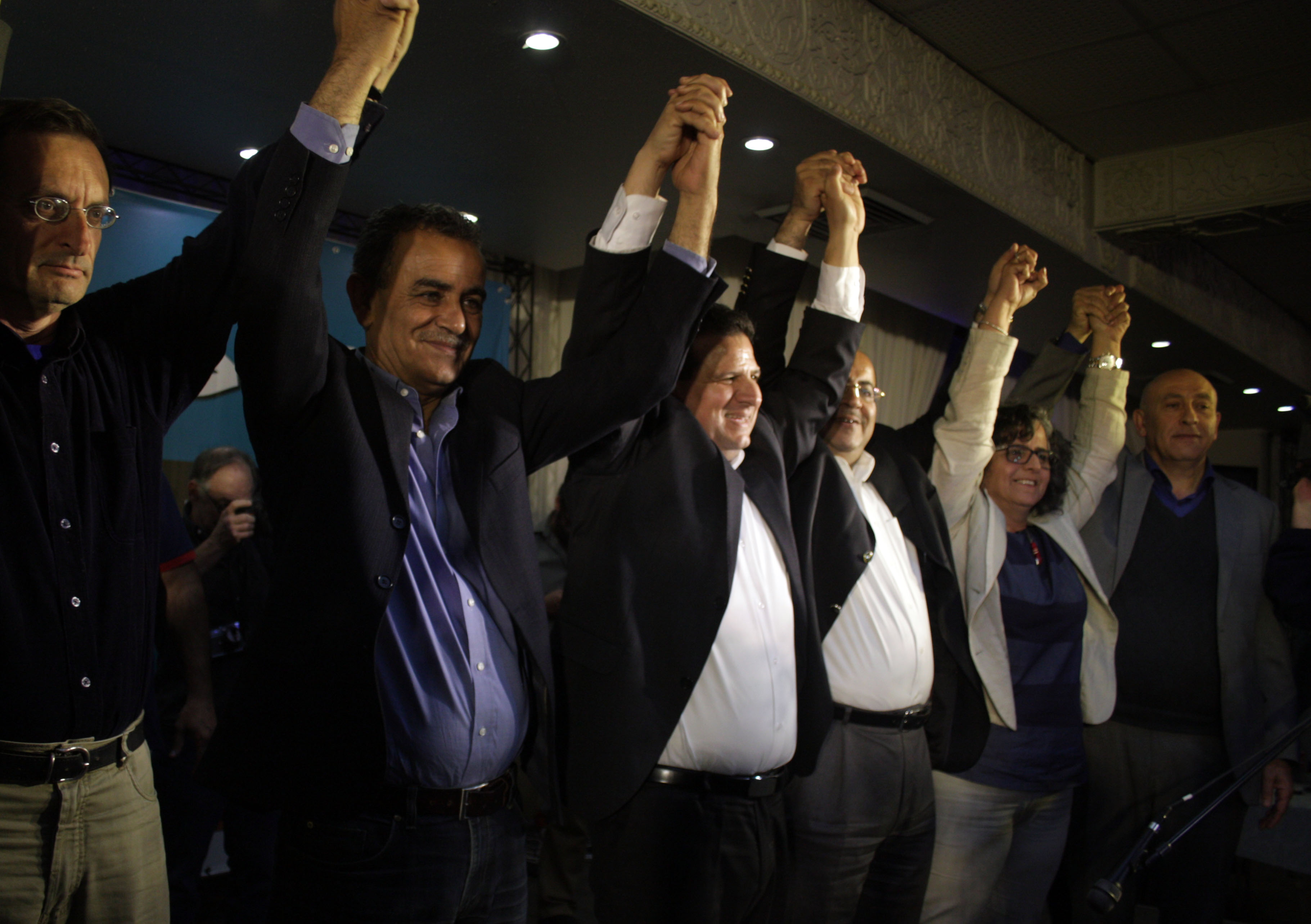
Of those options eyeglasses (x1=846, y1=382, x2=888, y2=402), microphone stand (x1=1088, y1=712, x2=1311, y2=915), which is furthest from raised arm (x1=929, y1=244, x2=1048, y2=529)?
microphone stand (x1=1088, y1=712, x2=1311, y2=915)

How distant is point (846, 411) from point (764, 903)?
Answer: 3.45ft

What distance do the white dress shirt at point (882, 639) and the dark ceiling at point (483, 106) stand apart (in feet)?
5.32

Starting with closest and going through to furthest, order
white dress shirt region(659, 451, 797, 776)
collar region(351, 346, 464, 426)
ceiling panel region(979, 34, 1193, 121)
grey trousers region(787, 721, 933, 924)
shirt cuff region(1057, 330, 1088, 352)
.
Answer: collar region(351, 346, 464, 426)
white dress shirt region(659, 451, 797, 776)
grey trousers region(787, 721, 933, 924)
shirt cuff region(1057, 330, 1088, 352)
ceiling panel region(979, 34, 1193, 121)

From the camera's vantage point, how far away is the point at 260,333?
47.1 inches

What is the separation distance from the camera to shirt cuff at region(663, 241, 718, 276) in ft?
4.99

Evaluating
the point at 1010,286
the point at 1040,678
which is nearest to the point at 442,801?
the point at 1040,678

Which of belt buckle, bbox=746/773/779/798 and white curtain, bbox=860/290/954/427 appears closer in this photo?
belt buckle, bbox=746/773/779/798

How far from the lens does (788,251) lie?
2.18 m

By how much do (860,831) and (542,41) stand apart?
228cm

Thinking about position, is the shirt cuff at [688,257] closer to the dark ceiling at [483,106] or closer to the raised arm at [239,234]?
the raised arm at [239,234]

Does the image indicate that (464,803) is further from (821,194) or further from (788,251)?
(821,194)

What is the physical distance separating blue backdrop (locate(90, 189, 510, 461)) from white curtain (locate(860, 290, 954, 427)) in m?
3.46

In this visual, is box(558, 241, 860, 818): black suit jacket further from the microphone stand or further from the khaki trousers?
the khaki trousers

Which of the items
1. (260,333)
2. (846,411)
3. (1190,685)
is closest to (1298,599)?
(1190,685)
